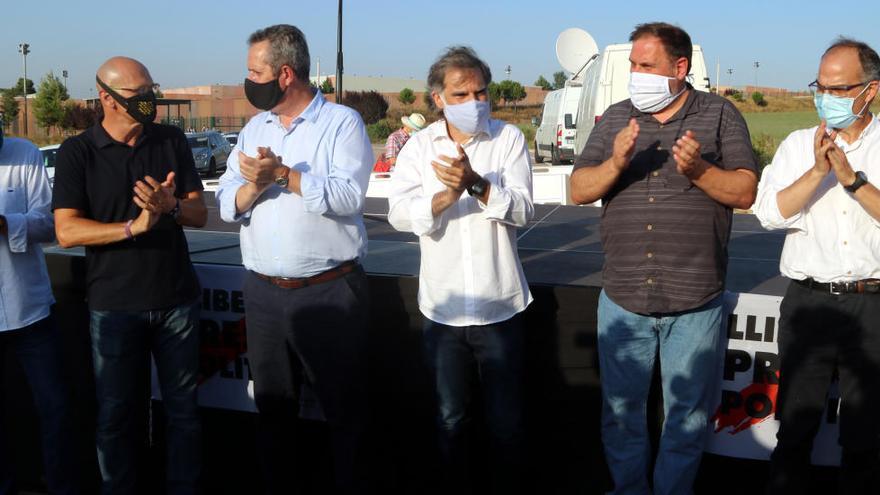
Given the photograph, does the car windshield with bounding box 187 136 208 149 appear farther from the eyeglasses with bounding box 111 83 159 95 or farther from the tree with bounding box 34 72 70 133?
the tree with bounding box 34 72 70 133

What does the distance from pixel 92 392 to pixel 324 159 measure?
79.3 inches

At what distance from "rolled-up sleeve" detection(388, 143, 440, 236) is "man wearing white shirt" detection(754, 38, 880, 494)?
1.25 meters

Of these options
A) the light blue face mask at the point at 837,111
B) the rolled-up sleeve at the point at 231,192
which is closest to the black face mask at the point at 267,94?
the rolled-up sleeve at the point at 231,192

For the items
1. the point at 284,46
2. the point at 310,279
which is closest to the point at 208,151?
the point at 284,46

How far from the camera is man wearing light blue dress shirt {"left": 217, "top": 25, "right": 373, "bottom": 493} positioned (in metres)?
3.42

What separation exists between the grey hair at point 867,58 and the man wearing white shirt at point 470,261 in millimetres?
1246

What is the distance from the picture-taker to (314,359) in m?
3.48

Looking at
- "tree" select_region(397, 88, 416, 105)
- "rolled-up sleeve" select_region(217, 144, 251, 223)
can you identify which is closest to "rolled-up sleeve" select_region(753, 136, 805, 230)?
"rolled-up sleeve" select_region(217, 144, 251, 223)

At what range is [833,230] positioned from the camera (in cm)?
310

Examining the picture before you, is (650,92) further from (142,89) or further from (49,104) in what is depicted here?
(49,104)

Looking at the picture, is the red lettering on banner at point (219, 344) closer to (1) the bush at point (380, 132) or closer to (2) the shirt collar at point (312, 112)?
(2) the shirt collar at point (312, 112)

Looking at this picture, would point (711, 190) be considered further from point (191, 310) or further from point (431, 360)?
point (191, 310)

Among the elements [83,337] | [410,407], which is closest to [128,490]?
[83,337]

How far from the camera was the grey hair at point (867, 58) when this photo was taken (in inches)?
120
